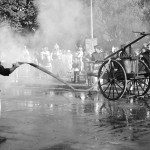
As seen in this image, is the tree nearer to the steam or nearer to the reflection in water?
the steam

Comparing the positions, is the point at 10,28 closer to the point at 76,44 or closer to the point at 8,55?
the point at 8,55

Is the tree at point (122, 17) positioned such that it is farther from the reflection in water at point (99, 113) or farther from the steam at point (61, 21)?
the reflection in water at point (99, 113)

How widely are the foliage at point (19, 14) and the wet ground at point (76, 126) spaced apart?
16600mm

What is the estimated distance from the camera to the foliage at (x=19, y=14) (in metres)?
27.0

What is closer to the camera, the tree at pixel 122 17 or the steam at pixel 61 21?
the steam at pixel 61 21

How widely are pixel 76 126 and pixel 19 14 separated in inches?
859

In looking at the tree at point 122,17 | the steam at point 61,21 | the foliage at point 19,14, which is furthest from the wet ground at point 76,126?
the tree at point 122,17

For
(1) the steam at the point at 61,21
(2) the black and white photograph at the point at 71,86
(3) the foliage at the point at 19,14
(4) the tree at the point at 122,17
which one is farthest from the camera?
(4) the tree at the point at 122,17

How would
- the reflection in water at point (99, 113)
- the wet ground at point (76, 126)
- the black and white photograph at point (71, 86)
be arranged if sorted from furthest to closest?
the reflection in water at point (99, 113) < the black and white photograph at point (71, 86) < the wet ground at point (76, 126)

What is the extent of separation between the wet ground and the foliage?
1660 cm

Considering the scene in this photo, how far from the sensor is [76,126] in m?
7.44

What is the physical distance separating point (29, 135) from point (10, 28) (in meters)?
19.2

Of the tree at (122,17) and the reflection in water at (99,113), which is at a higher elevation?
the tree at (122,17)

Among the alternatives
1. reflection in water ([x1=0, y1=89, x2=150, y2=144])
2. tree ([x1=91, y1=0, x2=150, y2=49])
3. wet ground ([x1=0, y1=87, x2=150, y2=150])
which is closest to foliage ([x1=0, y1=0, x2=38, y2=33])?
tree ([x1=91, y1=0, x2=150, y2=49])
